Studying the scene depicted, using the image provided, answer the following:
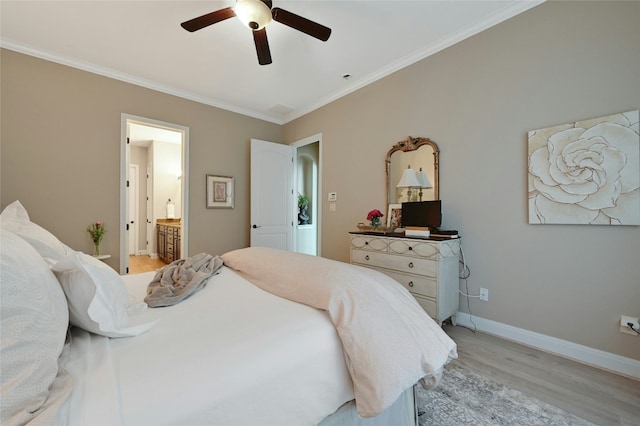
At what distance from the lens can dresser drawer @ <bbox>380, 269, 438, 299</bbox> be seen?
223cm

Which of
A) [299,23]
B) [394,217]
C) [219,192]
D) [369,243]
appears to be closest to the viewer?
[299,23]

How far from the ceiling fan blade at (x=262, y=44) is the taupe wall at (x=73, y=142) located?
6.66ft

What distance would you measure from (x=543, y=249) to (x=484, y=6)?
2092 millimetres

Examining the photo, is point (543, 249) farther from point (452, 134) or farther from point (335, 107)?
point (335, 107)

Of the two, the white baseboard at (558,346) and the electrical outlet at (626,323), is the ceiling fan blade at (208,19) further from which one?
the electrical outlet at (626,323)

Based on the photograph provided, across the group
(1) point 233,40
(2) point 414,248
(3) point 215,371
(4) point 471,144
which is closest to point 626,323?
(2) point 414,248

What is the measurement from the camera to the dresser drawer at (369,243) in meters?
2.63

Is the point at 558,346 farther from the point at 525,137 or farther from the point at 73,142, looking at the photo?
the point at 73,142

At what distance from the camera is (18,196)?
8.77ft

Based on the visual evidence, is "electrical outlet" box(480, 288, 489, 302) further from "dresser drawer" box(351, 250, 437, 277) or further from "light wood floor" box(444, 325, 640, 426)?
"dresser drawer" box(351, 250, 437, 277)

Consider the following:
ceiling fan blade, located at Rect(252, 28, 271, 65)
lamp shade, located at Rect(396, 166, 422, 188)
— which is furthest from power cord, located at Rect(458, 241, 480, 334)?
ceiling fan blade, located at Rect(252, 28, 271, 65)

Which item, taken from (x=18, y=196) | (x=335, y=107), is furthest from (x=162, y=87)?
(x=335, y=107)

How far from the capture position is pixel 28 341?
60cm

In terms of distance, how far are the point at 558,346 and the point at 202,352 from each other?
257cm
